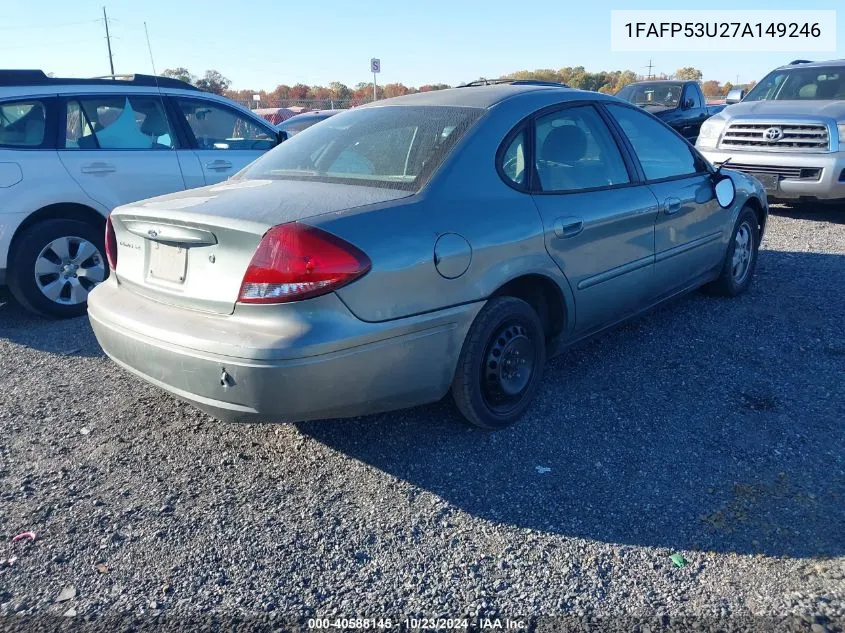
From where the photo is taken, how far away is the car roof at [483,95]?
3708 mm

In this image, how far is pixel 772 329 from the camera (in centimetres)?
482

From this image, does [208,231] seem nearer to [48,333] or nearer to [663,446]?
[663,446]

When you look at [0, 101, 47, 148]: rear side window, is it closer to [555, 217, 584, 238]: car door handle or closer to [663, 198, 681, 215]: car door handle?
[555, 217, 584, 238]: car door handle

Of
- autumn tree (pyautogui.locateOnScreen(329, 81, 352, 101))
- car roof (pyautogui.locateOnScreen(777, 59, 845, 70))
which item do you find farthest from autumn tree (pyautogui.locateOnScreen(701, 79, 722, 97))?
car roof (pyautogui.locateOnScreen(777, 59, 845, 70))

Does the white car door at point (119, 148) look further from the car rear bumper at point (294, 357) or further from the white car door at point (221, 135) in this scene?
the car rear bumper at point (294, 357)

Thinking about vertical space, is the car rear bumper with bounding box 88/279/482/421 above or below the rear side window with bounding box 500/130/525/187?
below

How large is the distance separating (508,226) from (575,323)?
31.2 inches

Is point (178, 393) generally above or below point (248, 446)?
above

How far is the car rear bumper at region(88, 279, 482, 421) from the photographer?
106 inches

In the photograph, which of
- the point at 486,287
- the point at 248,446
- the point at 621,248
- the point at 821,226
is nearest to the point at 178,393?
the point at 248,446

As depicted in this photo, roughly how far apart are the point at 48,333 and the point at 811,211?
8.67 m

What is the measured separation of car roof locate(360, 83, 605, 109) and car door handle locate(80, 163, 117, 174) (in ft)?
8.26

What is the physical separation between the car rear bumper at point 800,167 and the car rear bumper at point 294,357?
6376 mm

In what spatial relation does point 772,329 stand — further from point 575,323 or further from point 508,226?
point 508,226
